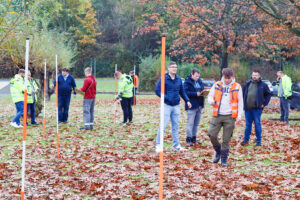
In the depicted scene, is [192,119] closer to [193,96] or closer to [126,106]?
[193,96]

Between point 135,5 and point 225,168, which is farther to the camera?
point 135,5

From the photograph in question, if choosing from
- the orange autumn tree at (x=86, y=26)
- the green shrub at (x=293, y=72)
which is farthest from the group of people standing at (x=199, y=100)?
the orange autumn tree at (x=86, y=26)

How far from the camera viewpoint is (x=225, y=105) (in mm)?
7832

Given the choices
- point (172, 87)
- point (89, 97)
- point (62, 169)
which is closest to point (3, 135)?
point (89, 97)

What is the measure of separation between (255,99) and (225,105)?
2.54m

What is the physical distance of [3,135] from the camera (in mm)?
12016

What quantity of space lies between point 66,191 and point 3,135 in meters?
6.59

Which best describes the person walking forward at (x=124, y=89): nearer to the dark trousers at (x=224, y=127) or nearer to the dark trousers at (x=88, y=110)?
the dark trousers at (x=88, y=110)

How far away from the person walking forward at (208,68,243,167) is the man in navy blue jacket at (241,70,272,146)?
7.82 feet

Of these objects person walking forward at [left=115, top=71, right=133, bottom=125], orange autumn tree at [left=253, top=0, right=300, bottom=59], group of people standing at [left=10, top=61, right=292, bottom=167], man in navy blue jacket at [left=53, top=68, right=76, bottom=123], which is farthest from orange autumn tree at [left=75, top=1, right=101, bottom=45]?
person walking forward at [left=115, top=71, right=133, bottom=125]

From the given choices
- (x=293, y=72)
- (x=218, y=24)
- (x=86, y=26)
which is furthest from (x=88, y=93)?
(x=86, y=26)

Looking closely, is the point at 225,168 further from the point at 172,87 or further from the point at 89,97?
the point at 89,97

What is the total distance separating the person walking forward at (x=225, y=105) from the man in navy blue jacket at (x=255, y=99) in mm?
2384

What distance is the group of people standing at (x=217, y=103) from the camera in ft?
25.6
